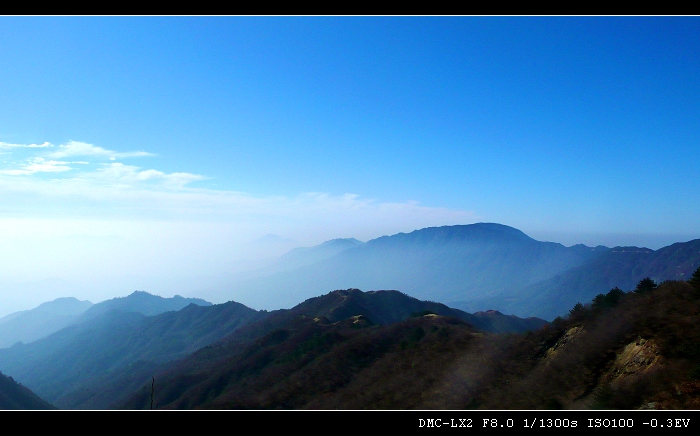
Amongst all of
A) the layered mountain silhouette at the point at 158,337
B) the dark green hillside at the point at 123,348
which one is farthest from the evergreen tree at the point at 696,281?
the dark green hillside at the point at 123,348

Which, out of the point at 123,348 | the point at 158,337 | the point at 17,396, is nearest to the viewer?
the point at 17,396

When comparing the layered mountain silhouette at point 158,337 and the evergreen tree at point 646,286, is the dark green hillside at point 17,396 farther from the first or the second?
the evergreen tree at point 646,286

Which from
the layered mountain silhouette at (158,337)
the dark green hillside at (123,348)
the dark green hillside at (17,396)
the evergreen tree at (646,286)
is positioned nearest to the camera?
the evergreen tree at (646,286)

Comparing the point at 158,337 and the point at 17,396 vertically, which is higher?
the point at 17,396

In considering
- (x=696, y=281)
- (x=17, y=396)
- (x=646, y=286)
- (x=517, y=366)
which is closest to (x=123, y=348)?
(x=17, y=396)

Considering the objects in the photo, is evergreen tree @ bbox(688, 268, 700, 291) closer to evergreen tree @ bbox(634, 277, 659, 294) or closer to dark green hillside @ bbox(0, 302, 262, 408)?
evergreen tree @ bbox(634, 277, 659, 294)

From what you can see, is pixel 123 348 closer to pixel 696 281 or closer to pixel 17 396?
pixel 17 396

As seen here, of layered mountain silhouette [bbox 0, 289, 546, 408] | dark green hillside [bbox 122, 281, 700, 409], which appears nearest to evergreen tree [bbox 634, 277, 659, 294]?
dark green hillside [bbox 122, 281, 700, 409]
